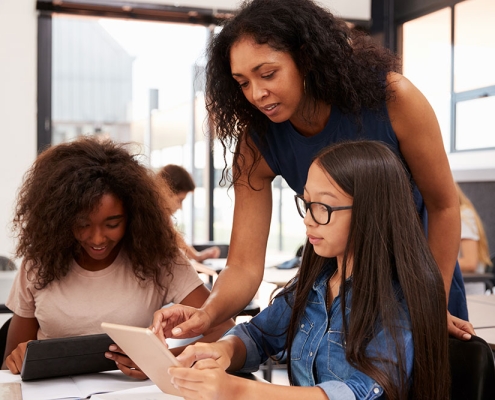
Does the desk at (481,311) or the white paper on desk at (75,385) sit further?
the desk at (481,311)

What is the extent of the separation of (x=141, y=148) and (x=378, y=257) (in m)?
1.10

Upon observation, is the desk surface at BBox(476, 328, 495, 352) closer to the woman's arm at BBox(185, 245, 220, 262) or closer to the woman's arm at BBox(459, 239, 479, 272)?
the woman's arm at BBox(459, 239, 479, 272)

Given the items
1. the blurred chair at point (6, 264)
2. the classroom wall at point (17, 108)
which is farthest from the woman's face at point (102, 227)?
the classroom wall at point (17, 108)

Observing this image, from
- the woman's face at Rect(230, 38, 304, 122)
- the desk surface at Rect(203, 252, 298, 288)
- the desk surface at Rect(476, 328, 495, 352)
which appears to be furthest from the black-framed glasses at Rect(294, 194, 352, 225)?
the desk surface at Rect(203, 252, 298, 288)

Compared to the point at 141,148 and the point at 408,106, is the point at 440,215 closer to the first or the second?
the point at 408,106

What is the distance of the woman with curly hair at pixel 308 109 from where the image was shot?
1.40 m

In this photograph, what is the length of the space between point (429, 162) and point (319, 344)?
0.48m

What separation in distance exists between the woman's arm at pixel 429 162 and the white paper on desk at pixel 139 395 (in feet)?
2.15

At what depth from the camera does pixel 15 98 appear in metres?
4.82

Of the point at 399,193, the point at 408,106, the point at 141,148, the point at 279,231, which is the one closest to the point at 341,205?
the point at 399,193

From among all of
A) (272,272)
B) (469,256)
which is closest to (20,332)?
(272,272)

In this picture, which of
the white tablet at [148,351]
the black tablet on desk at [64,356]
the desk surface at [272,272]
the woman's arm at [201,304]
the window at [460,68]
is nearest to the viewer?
the white tablet at [148,351]

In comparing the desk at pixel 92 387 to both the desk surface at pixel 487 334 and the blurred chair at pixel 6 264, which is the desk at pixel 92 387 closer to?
the desk surface at pixel 487 334

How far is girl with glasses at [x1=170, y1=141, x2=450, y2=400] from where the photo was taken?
1124 millimetres
